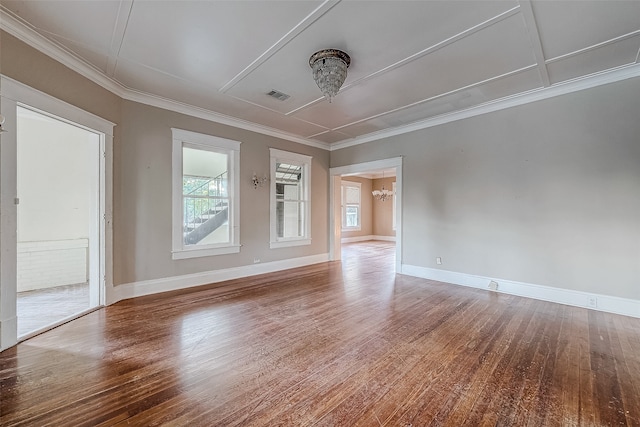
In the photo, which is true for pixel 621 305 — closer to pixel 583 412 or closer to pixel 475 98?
pixel 583 412

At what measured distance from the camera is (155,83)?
369 centimetres

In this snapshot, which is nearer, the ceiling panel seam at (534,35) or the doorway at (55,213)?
the ceiling panel seam at (534,35)

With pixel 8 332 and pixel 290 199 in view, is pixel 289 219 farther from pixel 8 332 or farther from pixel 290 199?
pixel 8 332

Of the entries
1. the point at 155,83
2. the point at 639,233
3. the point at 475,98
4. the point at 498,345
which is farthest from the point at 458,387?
the point at 155,83

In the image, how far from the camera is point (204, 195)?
480 centimetres

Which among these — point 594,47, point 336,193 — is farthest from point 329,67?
point 336,193

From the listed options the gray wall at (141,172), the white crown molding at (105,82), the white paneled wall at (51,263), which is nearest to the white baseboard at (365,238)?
the white crown molding at (105,82)

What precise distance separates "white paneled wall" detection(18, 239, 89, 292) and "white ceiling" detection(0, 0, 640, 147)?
2840 millimetres

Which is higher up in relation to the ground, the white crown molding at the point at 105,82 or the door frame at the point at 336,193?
the white crown molding at the point at 105,82

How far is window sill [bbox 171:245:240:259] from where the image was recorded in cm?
442

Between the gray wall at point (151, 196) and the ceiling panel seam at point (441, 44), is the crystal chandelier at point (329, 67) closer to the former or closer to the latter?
the ceiling panel seam at point (441, 44)

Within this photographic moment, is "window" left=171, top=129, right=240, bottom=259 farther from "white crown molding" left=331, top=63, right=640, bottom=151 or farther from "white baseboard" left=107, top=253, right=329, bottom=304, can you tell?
"white crown molding" left=331, top=63, right=640, bottom=151

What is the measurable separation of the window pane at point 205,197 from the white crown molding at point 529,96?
11.3ft

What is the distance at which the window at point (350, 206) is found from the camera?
37.2ft
